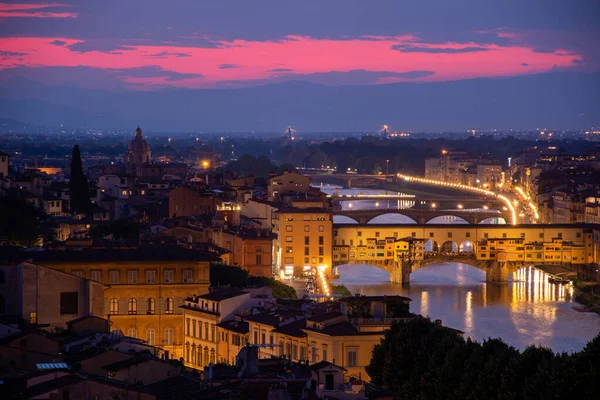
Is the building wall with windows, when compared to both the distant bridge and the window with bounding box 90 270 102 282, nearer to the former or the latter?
the window with bounding box 90 270 102 282

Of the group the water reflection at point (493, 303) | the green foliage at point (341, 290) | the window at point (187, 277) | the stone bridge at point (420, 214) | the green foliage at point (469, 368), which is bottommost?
the water reflection at point (493, 303)

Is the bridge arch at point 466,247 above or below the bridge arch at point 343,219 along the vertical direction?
below

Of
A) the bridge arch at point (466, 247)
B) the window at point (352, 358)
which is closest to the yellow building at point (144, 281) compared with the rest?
the window at point (352, 358)

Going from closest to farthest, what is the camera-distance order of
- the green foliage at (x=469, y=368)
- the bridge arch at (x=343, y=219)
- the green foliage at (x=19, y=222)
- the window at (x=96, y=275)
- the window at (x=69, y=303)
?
the green foliage at (x=469, y=368) → the window at (x=69, y=303) → the window at (x=96, y=275) → the green foliage at (x=19, y=222) → the bridge arch at (x=343, y=219)

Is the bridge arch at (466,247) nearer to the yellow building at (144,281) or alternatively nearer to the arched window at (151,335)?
the yellow building at (144,281)

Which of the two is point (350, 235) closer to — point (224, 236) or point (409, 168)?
point (224, 236)

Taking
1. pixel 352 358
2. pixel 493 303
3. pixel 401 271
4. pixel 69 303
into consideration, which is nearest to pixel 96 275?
pixel 69 303

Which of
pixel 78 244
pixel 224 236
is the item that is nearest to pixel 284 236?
pixel 224 236

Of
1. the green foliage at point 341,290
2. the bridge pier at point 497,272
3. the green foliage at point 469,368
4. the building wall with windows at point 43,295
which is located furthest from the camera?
the bridge pier at point 497,272
